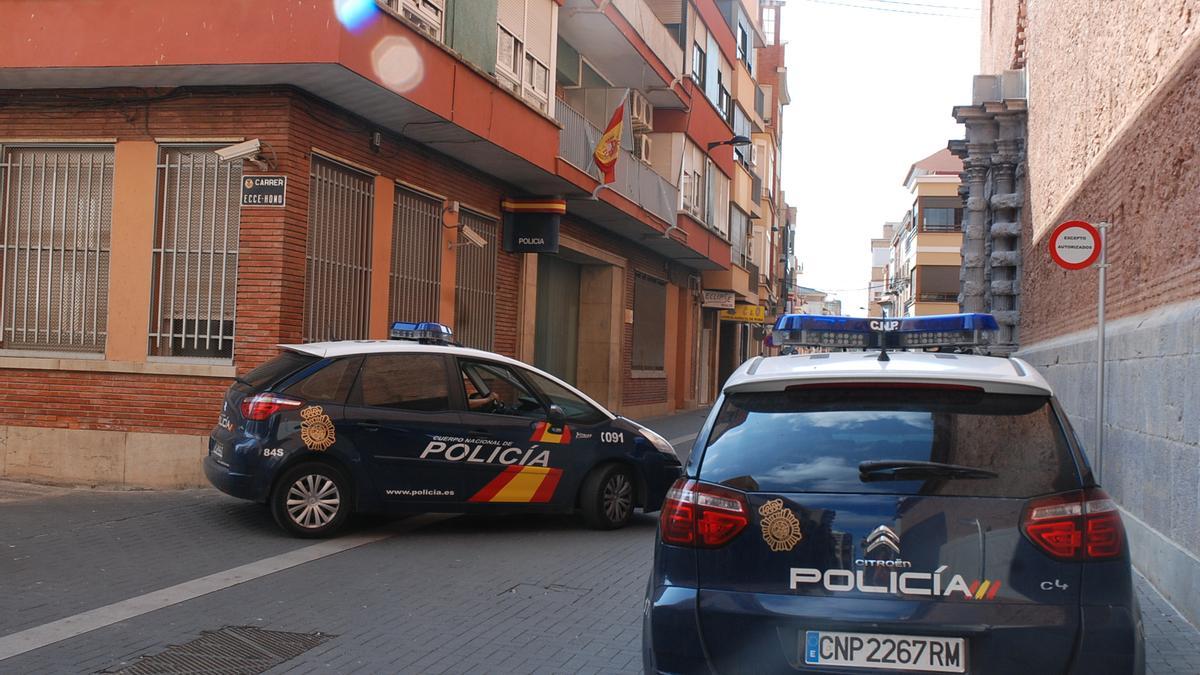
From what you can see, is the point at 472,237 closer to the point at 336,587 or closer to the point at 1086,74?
the point at 1086,74

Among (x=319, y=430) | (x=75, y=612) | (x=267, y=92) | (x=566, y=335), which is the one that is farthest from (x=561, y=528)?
(x=566, y=335)

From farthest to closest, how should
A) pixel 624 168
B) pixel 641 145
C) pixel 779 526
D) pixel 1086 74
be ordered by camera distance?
pixel 641 145 < pixel 624 168 < pixel 1086 74 < pixel 779 526

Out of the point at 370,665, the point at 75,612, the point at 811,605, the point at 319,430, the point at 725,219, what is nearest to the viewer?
the point at 811,605

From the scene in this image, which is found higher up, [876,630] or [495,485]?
[876,630]

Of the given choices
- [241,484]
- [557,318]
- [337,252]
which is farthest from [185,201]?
[557,318]

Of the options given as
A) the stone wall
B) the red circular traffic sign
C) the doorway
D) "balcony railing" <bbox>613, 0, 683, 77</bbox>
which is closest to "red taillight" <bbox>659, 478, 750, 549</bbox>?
the stone wall

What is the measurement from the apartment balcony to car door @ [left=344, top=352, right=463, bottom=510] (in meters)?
11.7

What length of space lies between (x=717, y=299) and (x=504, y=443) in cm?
2506

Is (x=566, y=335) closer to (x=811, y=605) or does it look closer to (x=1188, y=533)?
(x=1188, y=533)

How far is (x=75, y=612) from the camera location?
645cm

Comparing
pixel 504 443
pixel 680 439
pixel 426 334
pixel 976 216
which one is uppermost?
pixel 976 216

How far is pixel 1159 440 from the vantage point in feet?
26.6

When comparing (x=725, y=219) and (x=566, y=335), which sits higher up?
(x=725, y=219)

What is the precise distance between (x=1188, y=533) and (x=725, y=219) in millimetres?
26333
